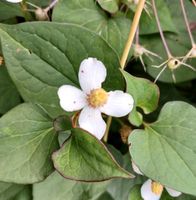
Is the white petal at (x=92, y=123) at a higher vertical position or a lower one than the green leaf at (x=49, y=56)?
lower

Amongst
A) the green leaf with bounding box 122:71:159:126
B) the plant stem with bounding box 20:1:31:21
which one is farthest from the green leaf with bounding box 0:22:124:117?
the plant stem with bounding box 20:1:31:21

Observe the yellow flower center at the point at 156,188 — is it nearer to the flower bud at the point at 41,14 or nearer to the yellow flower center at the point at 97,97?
the yellow flower center at the point at 97,97

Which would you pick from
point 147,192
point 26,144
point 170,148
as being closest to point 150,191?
point 147,192

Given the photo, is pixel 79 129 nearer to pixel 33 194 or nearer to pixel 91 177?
pixel 91 177

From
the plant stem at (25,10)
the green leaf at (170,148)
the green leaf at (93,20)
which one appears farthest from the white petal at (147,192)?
the plant stem at (25,10)

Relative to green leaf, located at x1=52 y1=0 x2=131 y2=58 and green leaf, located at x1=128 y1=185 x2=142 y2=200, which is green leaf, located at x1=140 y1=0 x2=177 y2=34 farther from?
green leaf, located at x1=128 y1=185 x2=142 y2=200

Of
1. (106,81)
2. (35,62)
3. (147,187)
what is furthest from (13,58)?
(147,187)
